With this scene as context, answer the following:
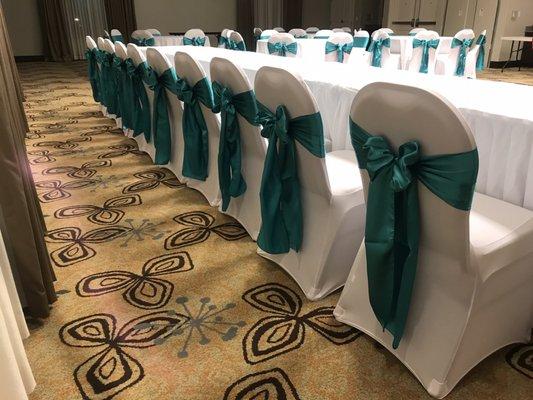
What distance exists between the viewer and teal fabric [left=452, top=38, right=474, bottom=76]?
556 centimetres

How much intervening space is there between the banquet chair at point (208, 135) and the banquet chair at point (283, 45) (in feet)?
9.98

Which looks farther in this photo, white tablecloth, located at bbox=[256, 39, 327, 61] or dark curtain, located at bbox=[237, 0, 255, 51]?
dark curtain, located at bbox=[237, 0, 255, 51]

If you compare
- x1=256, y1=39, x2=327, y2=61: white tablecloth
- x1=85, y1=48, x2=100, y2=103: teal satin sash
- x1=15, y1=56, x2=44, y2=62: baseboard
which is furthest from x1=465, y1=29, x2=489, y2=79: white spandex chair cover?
x1=15, y1=56, x2=44, y2=62: baseboard

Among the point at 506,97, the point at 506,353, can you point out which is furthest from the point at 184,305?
the point at 506,97

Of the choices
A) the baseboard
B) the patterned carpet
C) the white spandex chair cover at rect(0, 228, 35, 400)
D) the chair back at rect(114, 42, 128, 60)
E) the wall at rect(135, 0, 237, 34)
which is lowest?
the patterned carpet

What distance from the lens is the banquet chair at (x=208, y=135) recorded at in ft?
7.45

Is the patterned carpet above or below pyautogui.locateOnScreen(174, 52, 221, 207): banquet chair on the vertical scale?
below

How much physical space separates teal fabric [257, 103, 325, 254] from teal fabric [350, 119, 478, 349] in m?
0.30

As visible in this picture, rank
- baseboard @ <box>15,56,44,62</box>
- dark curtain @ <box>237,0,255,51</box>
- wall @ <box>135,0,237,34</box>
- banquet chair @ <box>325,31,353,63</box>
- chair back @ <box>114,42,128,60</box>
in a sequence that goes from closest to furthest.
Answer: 1. chair back @ <box>114,42,128,60</box>
2. banquet chair @ <box>325,31,353,63</box>
3. baseboard @ <box>15,56,44,62</box>
4. wall @ <box>135,0,237,34</box>
5. dark curtain @ <box>237,0,255,51</box>

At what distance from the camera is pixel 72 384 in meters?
1.33

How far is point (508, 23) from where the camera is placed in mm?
9766

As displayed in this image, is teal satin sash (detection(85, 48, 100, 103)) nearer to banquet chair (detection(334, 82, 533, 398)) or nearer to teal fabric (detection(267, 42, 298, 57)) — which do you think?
teal fabric (detection(267, 42, 298, 57))

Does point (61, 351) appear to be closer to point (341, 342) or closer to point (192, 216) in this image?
point (341, 342)

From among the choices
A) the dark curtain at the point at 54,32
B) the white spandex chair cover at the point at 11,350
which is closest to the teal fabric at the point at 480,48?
the white spandex chair cover at the point at 11,350
